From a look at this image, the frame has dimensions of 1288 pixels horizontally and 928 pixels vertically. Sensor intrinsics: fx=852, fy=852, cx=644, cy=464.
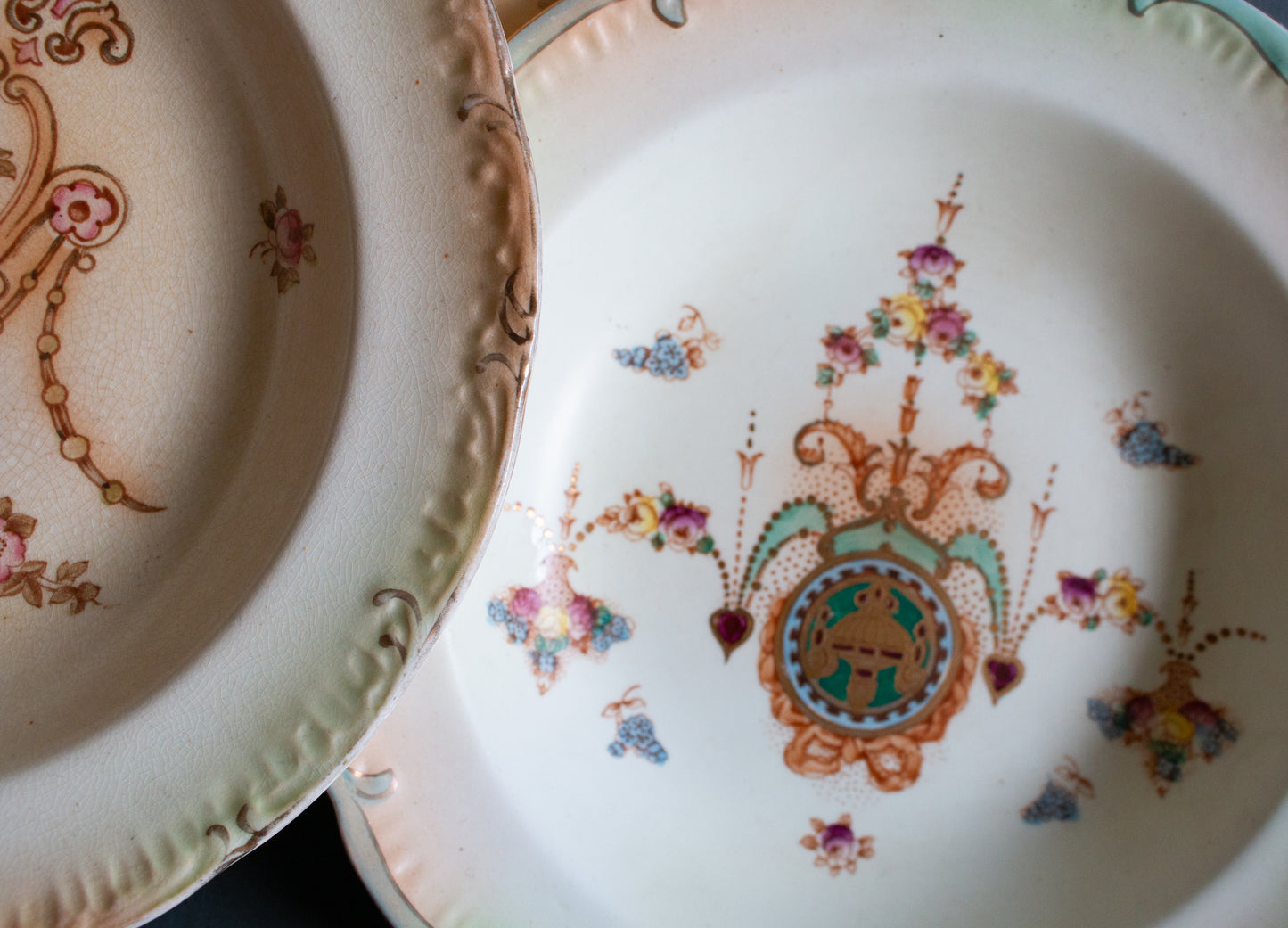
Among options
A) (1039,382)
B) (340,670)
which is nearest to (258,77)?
(340,670)

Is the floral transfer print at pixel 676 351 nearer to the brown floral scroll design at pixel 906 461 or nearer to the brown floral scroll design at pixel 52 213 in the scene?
the brown floral scroll design at pixel 906 461

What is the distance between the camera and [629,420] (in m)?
0.76

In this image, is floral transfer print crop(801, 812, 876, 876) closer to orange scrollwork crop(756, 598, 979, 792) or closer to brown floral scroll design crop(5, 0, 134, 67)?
orange scrollwork crop(756, 598, 979, 792)

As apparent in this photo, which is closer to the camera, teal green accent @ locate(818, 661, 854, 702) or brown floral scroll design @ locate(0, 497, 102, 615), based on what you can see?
brown floral scroll design @ locate(0, 497, 102, 615)

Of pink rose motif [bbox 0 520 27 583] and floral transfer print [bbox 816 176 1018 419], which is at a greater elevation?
floral transfer print [bbox 816 176 1018 419]

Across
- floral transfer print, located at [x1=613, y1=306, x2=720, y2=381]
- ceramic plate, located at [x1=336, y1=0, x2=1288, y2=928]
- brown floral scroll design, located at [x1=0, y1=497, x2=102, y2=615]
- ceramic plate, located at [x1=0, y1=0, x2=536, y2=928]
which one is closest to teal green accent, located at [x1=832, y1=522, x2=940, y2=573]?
ceramic plate, located at [x1=336, y1=0, x2=1288, y2=928]

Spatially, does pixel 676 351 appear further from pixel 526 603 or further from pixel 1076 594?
pixel 1076 594

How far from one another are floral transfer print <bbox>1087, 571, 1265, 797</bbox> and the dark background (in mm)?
554

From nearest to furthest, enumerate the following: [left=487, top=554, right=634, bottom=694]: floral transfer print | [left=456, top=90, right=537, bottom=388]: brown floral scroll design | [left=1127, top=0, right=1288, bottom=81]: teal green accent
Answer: [left=456, top=90, right=537, bottom=388]: brown floral scroll design < [left=1127, top=0, right=1288, bottom=81]: teal green accent < [left=487, top=554, right=634, bottom=694]: floral transfer print

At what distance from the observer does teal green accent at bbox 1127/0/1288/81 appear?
63 cm

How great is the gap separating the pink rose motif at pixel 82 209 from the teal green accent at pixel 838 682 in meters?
0.64

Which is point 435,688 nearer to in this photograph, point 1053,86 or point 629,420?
point 629,420

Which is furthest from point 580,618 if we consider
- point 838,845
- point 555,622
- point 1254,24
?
point 1254,24

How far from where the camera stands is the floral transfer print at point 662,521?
76cm
